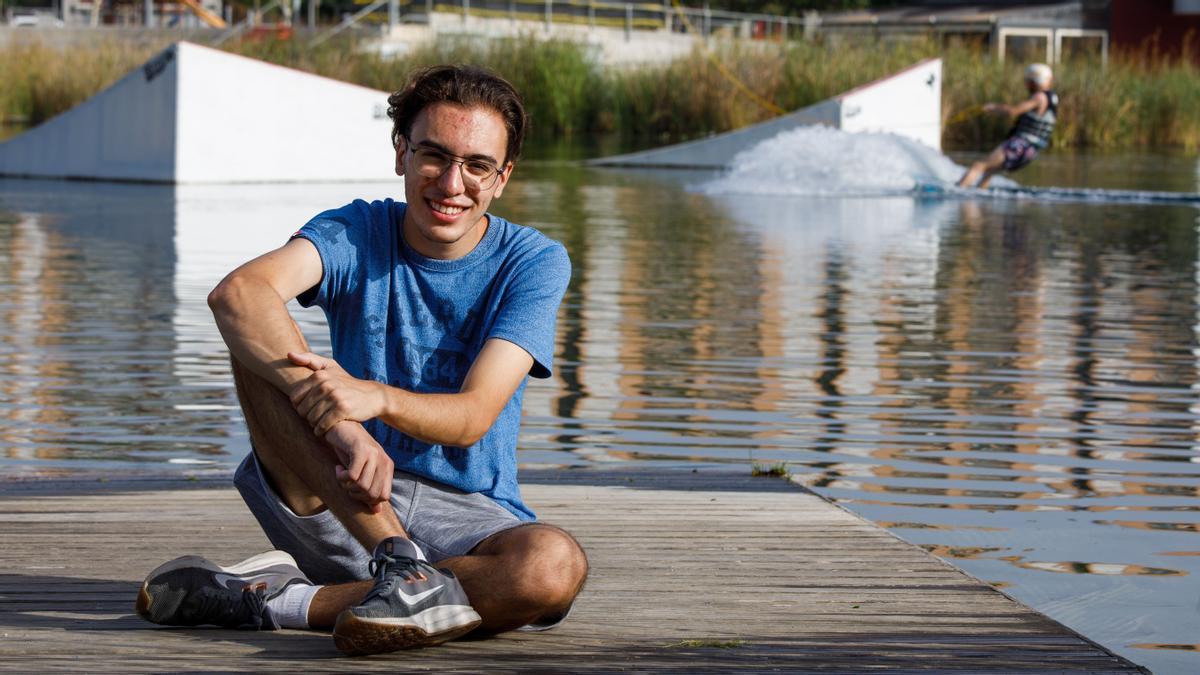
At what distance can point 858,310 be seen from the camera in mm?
10891

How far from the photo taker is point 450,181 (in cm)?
371

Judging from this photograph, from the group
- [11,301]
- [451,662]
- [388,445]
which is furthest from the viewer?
A: [11,301]

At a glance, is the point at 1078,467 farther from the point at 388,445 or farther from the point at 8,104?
the point at 8,104

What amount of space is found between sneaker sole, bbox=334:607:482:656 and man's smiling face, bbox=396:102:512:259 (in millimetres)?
741

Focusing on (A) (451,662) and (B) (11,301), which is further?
(B) (11,301)

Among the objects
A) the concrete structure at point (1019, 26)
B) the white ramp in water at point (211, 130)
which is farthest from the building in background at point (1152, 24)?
the white ramp in water at point (211, 130)

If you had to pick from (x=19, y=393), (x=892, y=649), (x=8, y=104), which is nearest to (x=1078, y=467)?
(x=892, y=649)

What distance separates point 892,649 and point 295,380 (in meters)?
1.26

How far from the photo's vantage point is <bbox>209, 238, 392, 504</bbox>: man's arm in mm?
3516

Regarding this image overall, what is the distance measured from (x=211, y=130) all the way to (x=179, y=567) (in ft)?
60.9

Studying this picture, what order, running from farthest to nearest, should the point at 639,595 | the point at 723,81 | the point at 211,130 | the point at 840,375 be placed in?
the point at 723,81 < the point at 211,130 < the point at 840,375 < the point at 639,595

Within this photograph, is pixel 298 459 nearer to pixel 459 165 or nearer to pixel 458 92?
pixel 459 165

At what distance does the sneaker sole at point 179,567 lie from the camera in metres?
3.70

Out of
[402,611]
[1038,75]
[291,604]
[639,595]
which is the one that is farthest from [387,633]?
[1038,75]
